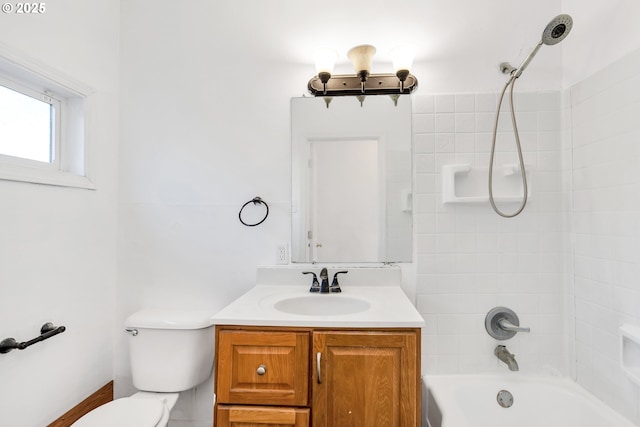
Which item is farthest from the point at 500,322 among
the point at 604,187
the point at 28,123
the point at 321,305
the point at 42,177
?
the point at 28,123

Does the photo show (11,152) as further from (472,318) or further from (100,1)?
(472,318)

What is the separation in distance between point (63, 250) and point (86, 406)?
0.78m

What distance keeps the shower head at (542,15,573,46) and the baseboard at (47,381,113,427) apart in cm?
256

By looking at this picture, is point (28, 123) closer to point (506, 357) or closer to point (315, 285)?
point (315, 285)

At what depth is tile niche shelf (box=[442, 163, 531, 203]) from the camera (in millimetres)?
1486

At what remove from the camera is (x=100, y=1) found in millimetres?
1573

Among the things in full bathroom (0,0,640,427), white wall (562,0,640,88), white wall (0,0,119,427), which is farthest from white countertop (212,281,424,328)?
white wall (562,0,640,88)

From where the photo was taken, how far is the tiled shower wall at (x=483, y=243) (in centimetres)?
151

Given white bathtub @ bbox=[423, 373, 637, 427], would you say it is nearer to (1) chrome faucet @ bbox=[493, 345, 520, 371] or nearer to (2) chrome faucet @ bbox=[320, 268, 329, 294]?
(1) chrome faucet @ bbox=[493, 345, 520, 371]

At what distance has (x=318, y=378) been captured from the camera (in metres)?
1.07

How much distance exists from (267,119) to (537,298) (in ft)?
5.45

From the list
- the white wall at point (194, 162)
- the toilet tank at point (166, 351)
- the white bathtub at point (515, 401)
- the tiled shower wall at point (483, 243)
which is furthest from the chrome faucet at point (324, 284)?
the white bathtub at point (515, 401)

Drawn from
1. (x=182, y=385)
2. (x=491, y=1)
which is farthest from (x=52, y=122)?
(x=491, y=1)

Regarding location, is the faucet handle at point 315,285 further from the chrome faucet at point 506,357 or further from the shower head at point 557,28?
the shower head at point 557,28
